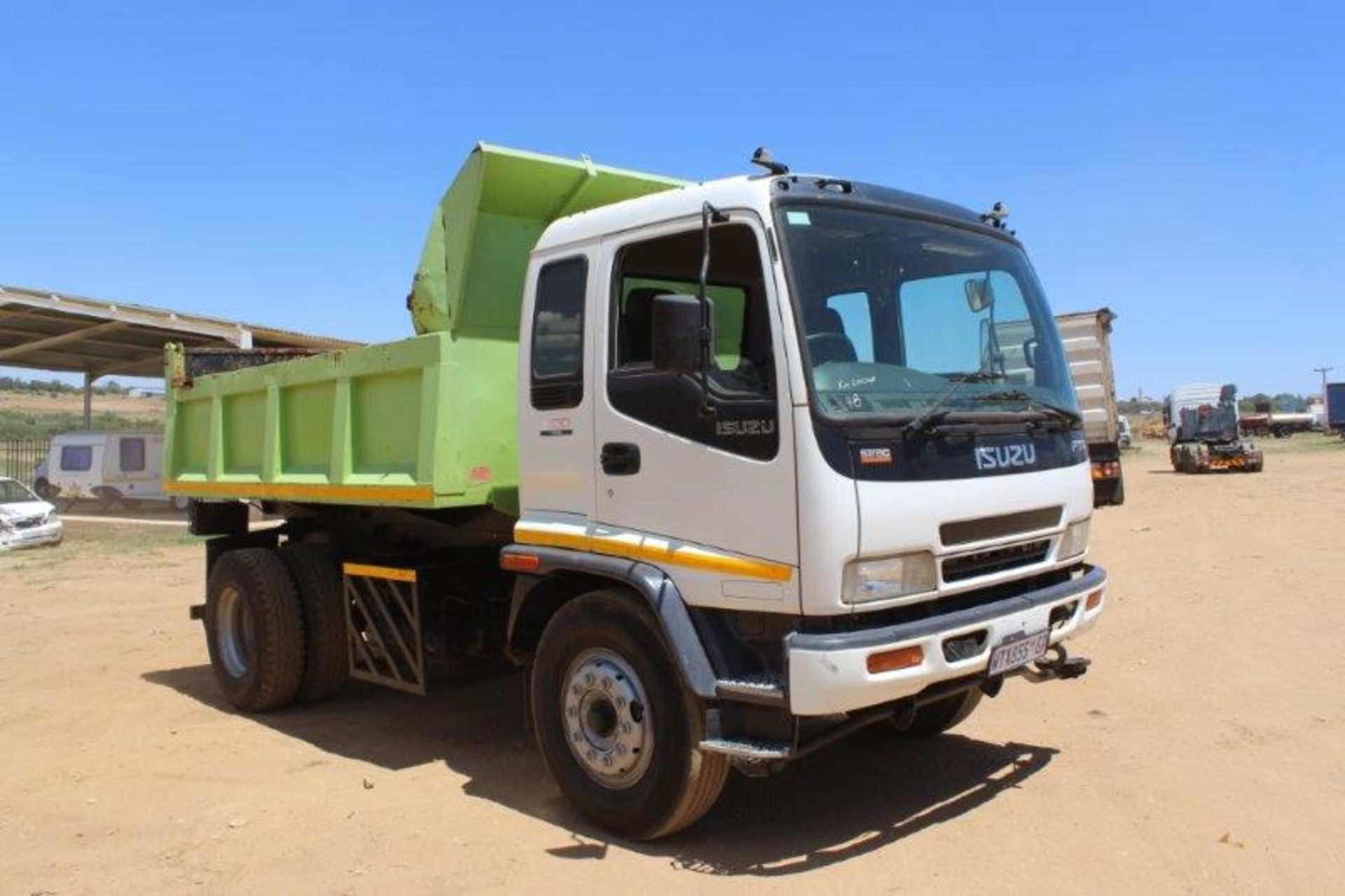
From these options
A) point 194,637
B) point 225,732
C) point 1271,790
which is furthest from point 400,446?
point 194,637

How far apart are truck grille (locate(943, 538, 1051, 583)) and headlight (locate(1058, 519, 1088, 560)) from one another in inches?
4.8

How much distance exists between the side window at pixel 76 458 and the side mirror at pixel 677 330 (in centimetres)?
2695

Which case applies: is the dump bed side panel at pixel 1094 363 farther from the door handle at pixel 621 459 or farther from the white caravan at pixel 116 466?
the white caravan at pixel 116 466

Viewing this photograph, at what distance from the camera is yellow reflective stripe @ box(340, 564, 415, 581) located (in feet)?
20.4

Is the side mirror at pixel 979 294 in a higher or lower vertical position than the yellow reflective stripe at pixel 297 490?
higher

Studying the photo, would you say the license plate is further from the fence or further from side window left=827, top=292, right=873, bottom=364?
the fence

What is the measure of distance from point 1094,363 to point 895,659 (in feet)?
34.6

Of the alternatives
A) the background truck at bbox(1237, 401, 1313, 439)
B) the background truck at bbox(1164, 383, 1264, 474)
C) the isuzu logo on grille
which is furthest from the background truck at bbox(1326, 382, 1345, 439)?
the isuzu logo on grille

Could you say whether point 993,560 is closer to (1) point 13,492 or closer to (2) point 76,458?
(1) point 13,492

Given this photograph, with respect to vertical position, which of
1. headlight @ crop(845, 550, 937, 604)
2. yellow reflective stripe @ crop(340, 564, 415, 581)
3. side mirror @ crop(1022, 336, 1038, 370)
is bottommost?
yellow reflective stripe @ crop(340, 564, 415, 581)

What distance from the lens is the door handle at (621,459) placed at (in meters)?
4.72

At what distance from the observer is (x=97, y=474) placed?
26.9 m

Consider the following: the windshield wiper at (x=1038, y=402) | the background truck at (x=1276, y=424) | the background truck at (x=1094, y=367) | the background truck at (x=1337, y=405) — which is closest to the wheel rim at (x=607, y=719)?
the windshield wiper at (x=1038, y=402)

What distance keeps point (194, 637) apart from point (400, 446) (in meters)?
5.48
